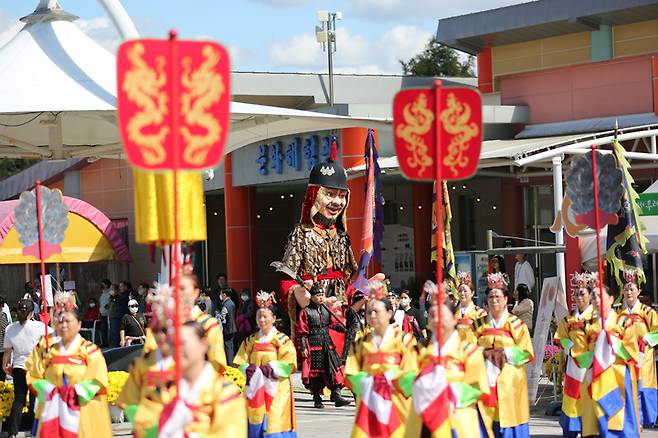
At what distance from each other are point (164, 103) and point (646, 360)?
296 inches

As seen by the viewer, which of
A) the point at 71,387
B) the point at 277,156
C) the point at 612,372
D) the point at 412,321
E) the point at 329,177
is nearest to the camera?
the point at 71,387

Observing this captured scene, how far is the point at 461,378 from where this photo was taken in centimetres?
897

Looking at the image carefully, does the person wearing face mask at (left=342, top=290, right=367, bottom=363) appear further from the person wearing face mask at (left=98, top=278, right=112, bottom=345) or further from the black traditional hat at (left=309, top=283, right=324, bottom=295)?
the person wearing face mask at (left=98, top=278, right=112, bottom=345)

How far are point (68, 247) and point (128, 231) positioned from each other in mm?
3021

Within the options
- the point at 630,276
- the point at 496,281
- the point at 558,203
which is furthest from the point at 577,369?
the point at 558,203

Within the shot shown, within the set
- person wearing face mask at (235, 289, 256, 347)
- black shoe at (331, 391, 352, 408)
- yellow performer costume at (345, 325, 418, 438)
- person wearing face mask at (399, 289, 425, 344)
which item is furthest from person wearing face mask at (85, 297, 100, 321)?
yellow performer costume at (345, 325, 418, 438)

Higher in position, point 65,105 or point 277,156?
point 277,156

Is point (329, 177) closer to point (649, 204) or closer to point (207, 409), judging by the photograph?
point (649, 204)

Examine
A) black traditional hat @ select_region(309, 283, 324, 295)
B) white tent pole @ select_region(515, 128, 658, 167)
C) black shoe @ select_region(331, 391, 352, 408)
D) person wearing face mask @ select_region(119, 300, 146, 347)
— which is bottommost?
black shoe @ select_region(331, 391, 352, 408)

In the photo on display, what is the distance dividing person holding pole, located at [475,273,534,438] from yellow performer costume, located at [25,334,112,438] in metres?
3.12

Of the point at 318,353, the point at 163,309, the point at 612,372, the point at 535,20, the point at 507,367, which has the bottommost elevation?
the point at 318,353

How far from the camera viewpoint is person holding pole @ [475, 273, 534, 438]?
10.9 metres

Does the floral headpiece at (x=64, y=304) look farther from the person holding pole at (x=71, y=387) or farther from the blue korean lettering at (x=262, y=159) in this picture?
the blue korean lettering at (x=262, y=159)

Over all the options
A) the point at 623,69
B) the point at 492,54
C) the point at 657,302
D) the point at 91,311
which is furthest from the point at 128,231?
the point at 657,302
